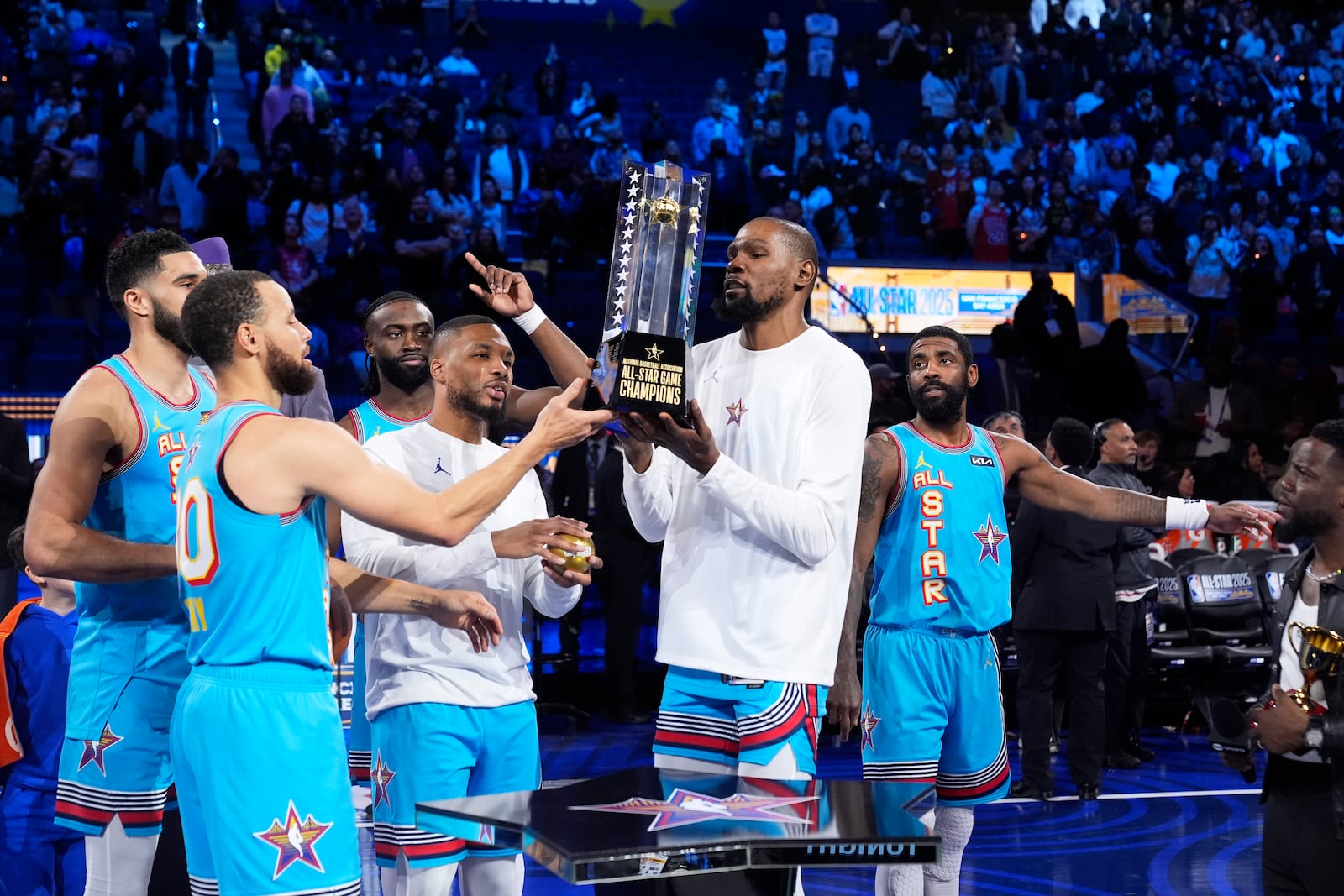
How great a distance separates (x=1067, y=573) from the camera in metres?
8.16

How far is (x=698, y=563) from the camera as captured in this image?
4.18m

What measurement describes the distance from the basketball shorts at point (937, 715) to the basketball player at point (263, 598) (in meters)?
2.32

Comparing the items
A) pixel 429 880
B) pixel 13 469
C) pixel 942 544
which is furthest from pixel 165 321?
pixel 13 469

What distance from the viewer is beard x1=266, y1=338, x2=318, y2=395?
338 centimetres

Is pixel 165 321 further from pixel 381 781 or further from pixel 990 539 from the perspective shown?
pixel 990 539

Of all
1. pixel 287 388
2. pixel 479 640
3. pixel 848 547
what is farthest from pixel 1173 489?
pixel 287 388

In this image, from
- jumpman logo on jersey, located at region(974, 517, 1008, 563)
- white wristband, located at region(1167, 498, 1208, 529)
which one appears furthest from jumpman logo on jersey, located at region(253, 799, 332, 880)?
white wristband, located at region(1167, 498, 1208, 529)

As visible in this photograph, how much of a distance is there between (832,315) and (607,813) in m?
12.2

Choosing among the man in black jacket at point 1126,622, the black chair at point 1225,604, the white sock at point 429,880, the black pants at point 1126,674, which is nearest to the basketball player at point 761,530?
the white sock at point 429,880

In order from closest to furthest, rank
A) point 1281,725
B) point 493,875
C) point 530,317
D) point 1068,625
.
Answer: point 1281,725 < point 493,875 < point 530,317 < point 1068,625

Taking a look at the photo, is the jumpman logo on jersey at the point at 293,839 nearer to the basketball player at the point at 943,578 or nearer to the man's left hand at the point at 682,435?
the man's left hand at the point at 682,435

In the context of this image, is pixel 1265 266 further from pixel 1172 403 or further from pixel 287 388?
pixel 287 388

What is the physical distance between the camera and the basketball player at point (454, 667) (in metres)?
4.14

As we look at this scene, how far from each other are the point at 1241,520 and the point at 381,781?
304 cm
